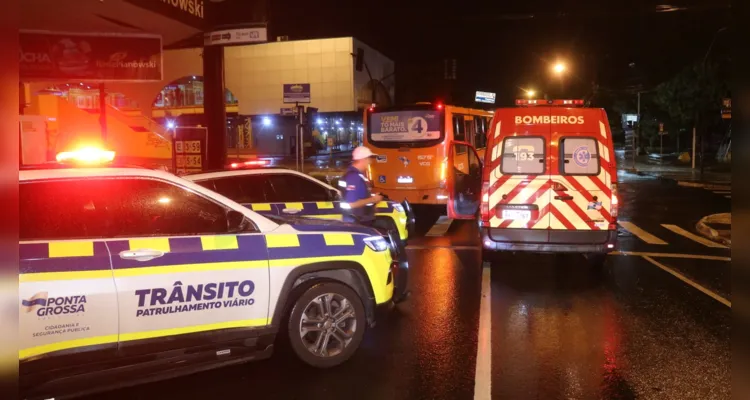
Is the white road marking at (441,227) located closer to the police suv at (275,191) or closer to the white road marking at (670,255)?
the white road marking at (670,255)

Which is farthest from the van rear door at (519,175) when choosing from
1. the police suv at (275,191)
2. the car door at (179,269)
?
the car door at (179,269)

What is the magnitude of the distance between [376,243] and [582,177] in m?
4.22

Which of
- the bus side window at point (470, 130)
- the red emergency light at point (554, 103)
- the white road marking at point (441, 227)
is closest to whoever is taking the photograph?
the red emergency light at point (554, 103)

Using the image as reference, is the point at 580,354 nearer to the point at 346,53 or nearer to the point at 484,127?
the point at 484,127

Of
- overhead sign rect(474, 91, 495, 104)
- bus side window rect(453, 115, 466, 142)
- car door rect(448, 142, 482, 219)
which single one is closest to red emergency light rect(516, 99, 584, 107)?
car door rect(448, 142, 482, 219)

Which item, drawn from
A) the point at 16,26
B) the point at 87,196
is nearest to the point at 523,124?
the point at 87,196

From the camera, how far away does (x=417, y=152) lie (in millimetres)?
15758

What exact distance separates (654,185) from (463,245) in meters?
16.8

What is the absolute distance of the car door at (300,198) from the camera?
8406 millimetres

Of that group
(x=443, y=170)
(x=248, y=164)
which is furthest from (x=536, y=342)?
(x=443, y=170)

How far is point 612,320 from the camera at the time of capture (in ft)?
21.6

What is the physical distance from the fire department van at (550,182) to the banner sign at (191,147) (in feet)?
24.2

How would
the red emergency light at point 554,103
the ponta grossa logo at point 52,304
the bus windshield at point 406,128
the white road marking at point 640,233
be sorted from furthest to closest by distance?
the bus windshield at point 406,128
the white road marking at point 640,233
the red emergency light at point 554,103
the ponta grossa logo at point 52,304

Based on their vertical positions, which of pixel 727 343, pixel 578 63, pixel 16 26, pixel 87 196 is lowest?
pixel 727 343
